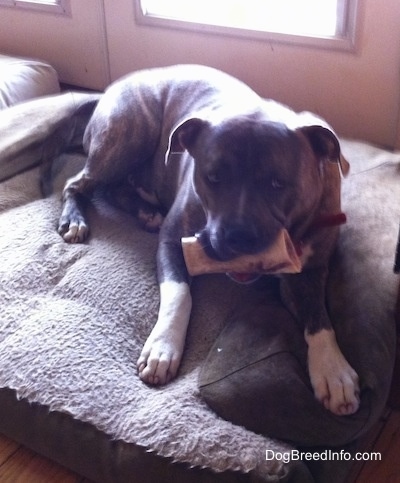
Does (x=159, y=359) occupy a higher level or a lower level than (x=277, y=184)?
lower

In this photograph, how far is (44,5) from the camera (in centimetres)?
305

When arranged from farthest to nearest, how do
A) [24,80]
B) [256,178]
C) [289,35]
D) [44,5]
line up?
[44,5], [24,80], [289,35], [256,178]

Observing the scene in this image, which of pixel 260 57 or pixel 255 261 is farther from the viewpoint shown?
pixel 260 57

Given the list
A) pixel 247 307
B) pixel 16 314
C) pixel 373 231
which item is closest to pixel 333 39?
pixel 373 231

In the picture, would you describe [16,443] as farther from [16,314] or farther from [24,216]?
[24,216]

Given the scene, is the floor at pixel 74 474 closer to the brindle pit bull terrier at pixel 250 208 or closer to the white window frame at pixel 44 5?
the brindle pit bull terrier at pixel 250 208

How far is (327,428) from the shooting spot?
142cm

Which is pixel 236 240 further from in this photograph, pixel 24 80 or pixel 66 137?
pixel 24 80

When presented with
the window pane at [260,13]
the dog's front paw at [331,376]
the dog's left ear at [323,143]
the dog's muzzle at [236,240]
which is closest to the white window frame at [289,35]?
the window pane at [260,13]

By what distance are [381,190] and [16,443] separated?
1.27 m

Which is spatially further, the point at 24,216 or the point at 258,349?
the point at 24,216

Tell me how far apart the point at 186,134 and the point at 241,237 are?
36cm

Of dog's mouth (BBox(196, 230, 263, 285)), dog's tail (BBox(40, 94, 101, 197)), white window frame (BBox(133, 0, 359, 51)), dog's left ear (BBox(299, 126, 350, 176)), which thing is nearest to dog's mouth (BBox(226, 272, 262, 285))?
dog's mouth (BBox(196, 230, 263, 285))

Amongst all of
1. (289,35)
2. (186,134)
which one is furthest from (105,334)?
(289,35)
